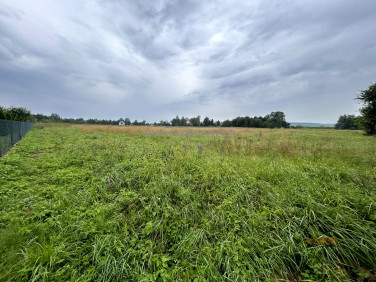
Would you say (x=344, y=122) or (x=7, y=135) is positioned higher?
(x=344, y=122)

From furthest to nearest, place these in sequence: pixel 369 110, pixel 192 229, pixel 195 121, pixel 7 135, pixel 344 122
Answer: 1. pixel 195 121
2. pixel 344 122
3. pixel 369 110
4. pixel 7 135
5. pixel 192 229

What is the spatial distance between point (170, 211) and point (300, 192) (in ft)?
8.28

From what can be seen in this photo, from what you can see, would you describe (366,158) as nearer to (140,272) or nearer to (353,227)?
(353,227)

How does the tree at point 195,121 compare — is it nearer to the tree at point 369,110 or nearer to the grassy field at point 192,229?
the tree at point 369,110

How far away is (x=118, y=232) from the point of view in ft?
6.97

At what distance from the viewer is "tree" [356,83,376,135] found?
650 inches

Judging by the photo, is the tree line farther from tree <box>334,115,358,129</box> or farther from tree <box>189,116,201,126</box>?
tree <box>189,116,201,126</box>

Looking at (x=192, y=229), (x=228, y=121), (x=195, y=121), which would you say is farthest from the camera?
(x=195, y=121)

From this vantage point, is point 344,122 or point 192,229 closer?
point 192,229

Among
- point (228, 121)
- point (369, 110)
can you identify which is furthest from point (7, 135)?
point (228, 121)

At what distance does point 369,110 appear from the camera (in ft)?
54.7

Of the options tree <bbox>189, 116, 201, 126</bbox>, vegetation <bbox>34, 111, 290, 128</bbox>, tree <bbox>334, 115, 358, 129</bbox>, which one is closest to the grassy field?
vegetation <bbox>34, 111, 290, 128</bbox>

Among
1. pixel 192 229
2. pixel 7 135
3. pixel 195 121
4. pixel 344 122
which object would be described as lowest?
pixel 192 229

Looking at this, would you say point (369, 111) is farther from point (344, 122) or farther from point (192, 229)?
point (344, 122)
